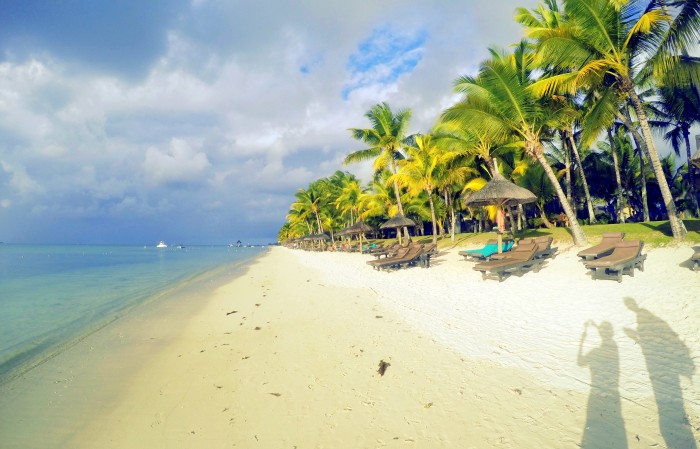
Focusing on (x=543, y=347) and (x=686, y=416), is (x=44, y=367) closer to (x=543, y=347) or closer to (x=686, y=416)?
(x=543, y=347)

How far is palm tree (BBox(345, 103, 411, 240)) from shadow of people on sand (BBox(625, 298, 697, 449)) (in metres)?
17.0

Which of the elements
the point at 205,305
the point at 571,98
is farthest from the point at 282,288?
the point at 571,98

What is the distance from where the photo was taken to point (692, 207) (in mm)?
25844

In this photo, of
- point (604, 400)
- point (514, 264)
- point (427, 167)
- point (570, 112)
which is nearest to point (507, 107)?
point (570, 112)

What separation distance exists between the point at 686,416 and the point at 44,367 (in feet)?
28.3

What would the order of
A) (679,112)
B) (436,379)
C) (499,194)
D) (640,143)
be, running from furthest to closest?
(679,112), (640,143), (499,194), (436,379)

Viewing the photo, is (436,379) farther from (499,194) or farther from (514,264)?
(499,194)

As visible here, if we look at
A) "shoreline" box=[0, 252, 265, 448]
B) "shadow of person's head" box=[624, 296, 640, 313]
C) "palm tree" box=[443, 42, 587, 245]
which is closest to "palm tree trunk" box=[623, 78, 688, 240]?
"palm tree" box=[443, 42, 587, 245]

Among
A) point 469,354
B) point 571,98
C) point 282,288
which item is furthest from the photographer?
point 571,98

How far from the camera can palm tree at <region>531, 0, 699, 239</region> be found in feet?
30.5

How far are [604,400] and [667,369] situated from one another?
1134 millimetres

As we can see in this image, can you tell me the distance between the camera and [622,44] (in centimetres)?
1028

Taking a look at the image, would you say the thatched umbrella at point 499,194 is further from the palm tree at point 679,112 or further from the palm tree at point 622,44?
the palm tree at point 679,112

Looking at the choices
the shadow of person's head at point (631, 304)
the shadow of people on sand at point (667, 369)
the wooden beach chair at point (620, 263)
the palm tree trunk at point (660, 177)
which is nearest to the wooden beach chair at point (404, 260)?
the wooden beach chair at point (620, 263)
